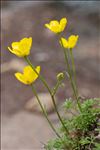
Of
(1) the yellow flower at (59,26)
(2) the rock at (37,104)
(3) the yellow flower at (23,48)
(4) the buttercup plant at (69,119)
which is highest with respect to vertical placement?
(2) the rock at (37,104)

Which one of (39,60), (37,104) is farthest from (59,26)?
(39,60)

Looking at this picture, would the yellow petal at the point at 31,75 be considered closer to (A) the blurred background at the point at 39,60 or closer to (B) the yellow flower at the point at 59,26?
(B) the yellow flower at the point at 59,26

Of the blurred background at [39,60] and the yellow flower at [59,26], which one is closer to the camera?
the yellow flower at [59,26]

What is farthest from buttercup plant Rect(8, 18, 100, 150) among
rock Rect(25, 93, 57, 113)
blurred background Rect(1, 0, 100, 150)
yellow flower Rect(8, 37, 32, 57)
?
rock Rect(25, 93, 57, 113)

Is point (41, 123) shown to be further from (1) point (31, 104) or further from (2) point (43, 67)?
(2) point (43, 67)

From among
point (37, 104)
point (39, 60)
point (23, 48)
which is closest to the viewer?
point (23, 48)

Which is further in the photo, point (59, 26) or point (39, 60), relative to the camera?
point (39, 60)

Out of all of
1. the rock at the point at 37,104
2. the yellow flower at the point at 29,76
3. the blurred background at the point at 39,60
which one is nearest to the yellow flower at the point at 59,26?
the yellow flower at the point at 29,76

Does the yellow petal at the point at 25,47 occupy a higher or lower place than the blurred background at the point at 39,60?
lower

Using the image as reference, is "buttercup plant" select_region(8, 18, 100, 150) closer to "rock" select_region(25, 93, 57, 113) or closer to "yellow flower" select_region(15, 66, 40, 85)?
"yellow flower" select_region(15, 66, 40, 85)

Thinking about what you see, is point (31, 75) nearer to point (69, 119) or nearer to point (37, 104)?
point (69, 119)
